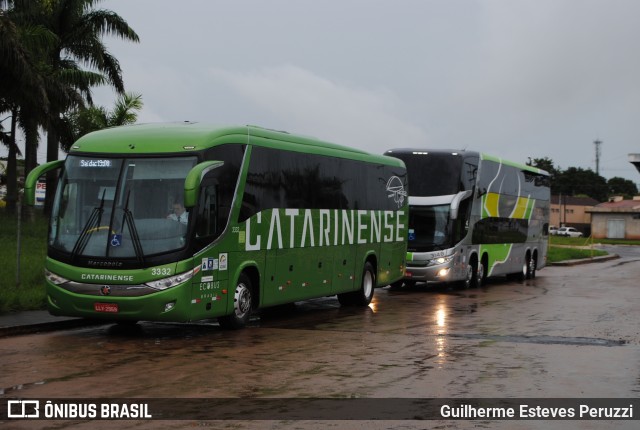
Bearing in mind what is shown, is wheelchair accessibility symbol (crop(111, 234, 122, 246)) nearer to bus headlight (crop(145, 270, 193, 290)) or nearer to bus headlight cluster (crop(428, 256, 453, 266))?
bus headlight (crop(145, 270, 193, 290))

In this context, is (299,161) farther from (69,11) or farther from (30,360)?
(69,11)

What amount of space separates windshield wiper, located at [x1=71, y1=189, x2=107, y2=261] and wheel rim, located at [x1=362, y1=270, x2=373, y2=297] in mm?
8344

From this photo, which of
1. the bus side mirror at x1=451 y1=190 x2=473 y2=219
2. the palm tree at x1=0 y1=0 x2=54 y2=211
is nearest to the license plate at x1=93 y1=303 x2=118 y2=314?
the bus side mirror at x1=451 y1=190 x2=473 y2=219

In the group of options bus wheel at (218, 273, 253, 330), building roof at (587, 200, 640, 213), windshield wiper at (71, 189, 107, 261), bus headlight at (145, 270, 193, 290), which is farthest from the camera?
building roof at (587, 200, 640, 213)

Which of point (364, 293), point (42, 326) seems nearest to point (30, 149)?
point (364, 293)

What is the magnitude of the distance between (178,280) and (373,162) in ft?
29.1

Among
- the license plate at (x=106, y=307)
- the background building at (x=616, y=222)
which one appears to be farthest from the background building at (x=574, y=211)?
the license plate at (x=106, y=307)

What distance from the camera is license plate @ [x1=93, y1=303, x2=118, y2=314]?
46.6ft

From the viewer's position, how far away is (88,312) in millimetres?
14344

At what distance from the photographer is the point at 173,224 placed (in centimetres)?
1441

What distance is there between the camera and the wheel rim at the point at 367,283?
70.9 feet

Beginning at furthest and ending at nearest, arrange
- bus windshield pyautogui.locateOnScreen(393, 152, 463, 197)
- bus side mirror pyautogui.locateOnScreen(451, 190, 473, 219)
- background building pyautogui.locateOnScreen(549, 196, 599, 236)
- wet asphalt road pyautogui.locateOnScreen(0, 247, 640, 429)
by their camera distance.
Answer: background building pyautogui.locateOnScreen(549, 196, 599, 236), bus windshield pyautogui.locateOnScreen(393, 152, 463, 197), bus side mirror pyautogui.locateOnScreen(451, 190, 473, 219), wet asphalt road pyautogui.locateOnScreen(0, 247, 640, 429)

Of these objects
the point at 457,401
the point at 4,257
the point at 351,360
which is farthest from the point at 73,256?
the point at 4,257

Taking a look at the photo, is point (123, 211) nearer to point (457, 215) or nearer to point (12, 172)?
point (457, 215)
